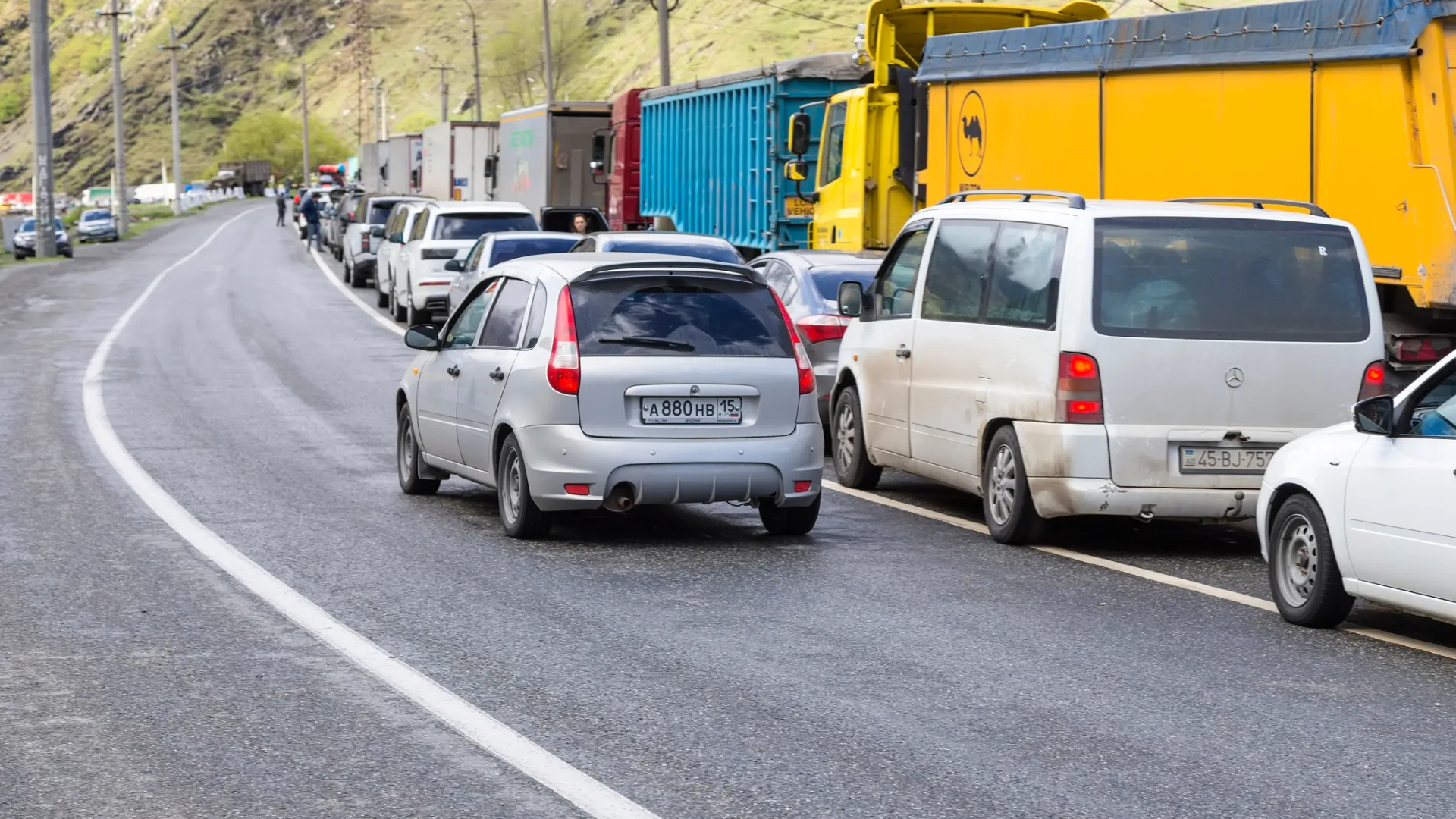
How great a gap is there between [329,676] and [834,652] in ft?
6.19

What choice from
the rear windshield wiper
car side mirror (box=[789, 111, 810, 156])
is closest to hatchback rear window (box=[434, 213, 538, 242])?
car side mirror (box=[789, 111, 810, 156])

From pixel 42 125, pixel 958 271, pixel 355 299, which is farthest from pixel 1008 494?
pixel 42 125

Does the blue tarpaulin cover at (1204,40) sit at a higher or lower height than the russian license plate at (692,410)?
higher

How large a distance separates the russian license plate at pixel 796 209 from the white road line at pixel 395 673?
11748 millimetres

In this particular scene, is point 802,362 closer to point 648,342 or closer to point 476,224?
point 648,342

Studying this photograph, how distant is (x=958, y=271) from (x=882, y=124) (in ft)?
28.8

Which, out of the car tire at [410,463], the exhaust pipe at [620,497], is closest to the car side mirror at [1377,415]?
the exhaust pipe at [620,497]

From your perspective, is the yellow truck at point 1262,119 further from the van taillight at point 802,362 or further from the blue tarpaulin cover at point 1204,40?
the van taillight at point 802,362

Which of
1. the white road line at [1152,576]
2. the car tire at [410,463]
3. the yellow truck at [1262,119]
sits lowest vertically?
the white road line at [1152,576]

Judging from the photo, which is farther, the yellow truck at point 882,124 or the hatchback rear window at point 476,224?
the hatchback rear window at point 476,224

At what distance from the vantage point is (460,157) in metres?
50.9

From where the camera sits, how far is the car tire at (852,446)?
1274cm

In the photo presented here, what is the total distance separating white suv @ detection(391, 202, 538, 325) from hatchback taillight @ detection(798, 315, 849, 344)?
1355cm

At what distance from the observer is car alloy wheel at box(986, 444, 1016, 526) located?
10.5 m
